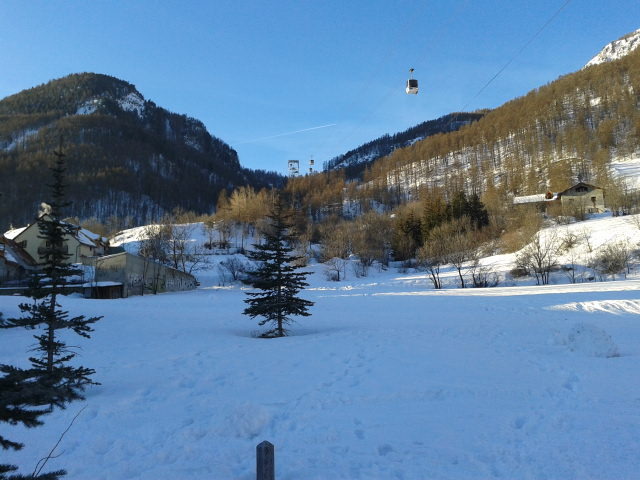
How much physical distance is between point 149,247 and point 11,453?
2110 inches

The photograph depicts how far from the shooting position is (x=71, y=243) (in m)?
52.4

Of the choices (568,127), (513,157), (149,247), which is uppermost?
(568,127)

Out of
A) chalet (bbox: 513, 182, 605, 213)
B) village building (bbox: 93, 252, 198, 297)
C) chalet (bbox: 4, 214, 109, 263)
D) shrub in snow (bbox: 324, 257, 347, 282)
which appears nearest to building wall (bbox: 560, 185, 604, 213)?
chalet (bbox: 513, 182, 605, 213)

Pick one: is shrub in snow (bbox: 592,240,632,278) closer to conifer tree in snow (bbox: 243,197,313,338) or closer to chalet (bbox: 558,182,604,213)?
conifer tree in snow (bbox: 243,197,313,338)

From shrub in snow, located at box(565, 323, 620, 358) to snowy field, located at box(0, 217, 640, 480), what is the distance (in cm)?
4

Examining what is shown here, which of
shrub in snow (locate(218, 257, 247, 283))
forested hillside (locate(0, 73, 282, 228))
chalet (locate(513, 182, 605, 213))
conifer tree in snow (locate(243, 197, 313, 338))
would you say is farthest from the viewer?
forested hillside (locate(0, 73, 282, 228))

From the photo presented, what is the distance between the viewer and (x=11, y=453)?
5289 millimetres

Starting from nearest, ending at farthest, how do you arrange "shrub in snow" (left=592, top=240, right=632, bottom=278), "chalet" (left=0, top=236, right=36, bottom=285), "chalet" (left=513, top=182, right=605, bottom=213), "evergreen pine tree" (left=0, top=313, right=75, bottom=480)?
"evergreen pine tree" (left=0, top=313, right=75, bottom=480)
"shrub in snow" (left=592, top=240, right=632, bottom=278)
"chalet" (left=0, top=236, right=36, bottom=285)
"chalet" (left=513, top=182, right=605, bottom=213)

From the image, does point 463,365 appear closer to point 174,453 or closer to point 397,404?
point 397,404

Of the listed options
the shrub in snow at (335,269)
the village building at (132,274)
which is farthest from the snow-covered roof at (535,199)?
the village building at (132,274)

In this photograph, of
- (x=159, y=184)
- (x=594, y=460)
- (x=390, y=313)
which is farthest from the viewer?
(x=159, y=184)

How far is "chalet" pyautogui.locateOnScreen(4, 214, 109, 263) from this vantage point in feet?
165

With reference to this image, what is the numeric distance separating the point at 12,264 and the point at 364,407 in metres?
52.0

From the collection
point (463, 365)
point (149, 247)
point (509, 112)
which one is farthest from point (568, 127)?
point (463, 365)
